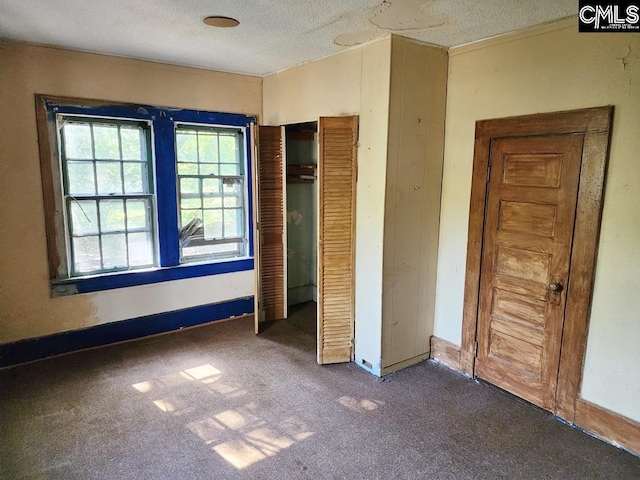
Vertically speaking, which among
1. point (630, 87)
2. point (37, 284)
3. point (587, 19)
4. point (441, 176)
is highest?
point (587, 19)

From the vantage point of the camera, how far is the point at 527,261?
2.80 m

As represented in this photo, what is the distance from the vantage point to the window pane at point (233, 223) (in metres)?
4.29

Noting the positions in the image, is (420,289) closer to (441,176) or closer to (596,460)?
(441,176)

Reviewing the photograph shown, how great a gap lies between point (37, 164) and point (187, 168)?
123 centimetres

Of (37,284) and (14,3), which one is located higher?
(14,3)

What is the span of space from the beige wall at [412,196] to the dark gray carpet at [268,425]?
0.41 meters

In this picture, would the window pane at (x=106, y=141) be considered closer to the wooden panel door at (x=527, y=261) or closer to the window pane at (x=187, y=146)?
the window pane at (x=187, y=146)

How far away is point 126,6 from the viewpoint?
2.36 meters

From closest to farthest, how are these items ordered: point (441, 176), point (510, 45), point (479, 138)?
point (510, 45)
point (479, 138)
point (441, 176)

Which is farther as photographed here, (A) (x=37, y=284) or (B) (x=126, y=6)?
(A) (x=37, y=284)

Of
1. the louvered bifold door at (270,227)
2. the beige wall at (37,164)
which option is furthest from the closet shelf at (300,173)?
the beige wall at (37,164)

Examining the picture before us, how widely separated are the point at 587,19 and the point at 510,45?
508mm

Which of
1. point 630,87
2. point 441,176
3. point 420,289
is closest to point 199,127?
point 441,176

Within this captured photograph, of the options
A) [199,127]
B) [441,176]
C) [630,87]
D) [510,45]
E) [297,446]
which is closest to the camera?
Result: [630,87]
